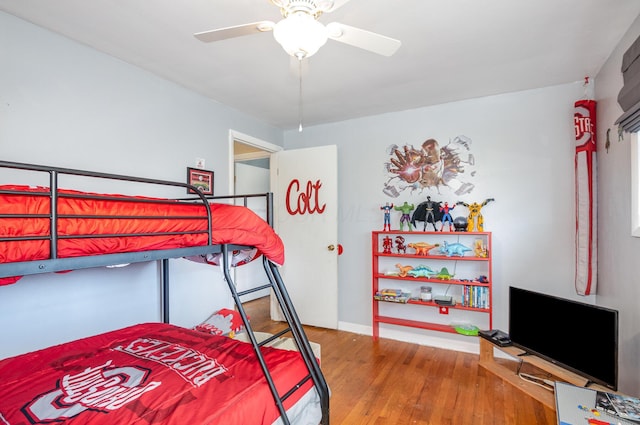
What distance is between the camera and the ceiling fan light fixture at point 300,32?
1.29 metres

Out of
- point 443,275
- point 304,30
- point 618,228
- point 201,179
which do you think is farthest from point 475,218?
point 201,179

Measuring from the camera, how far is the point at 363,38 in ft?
4.63

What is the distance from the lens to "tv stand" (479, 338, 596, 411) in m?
2.05

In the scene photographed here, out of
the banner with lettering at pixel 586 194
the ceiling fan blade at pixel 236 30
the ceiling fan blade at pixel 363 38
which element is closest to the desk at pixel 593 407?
the banner with lettering at pixel 586 194

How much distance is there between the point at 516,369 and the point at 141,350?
2702 mm

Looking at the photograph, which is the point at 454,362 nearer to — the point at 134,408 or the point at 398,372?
the point at 398,372

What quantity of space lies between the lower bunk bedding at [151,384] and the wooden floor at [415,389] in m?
0.67

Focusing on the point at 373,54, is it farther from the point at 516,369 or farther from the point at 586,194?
the point at 516,369

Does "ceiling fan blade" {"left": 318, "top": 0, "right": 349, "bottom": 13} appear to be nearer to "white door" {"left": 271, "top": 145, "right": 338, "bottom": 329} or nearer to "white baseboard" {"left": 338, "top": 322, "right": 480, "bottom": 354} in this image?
"white door" {"left": 271, "top": 145, "right": 338, "bottom": 329}

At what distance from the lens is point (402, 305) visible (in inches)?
130

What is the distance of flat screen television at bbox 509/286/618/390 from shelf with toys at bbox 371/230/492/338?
323 mm

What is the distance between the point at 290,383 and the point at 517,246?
7.67 ft

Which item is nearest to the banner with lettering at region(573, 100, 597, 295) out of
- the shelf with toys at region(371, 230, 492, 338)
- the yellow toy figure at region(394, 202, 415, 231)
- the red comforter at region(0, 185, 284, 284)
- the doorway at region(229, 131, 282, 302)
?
the shelf with toys at region(371, 230, 492, 338)

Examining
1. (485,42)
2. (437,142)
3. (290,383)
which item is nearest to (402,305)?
(437,142)
